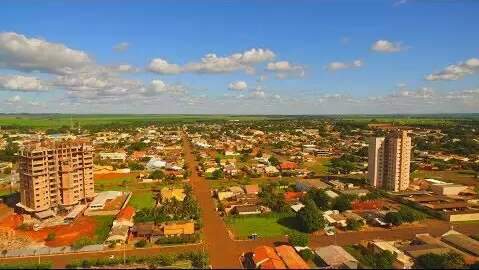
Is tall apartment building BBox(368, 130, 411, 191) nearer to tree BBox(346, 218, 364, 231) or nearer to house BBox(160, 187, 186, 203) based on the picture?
tree BBox(346, 218, 364, 231)

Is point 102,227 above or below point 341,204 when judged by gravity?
below

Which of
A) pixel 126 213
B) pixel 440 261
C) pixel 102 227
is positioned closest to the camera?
pixel 440 261

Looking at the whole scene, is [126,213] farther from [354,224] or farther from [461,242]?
[461,242]

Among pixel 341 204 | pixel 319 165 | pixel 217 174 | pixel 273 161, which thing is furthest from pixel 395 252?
pixel 273 161

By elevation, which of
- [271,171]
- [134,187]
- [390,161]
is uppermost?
[390,161]

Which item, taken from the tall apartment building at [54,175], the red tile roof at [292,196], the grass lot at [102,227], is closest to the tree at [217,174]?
the red tile roof at [292,196]

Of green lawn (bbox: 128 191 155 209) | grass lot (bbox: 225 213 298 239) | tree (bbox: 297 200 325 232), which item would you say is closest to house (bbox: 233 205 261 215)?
grass lot (bbox: 225 213 298 239)

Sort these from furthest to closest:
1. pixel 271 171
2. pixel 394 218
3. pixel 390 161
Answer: pixel 271 171, pixel 390 161, pixel 394 218

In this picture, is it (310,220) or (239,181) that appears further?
(239,181)
